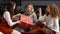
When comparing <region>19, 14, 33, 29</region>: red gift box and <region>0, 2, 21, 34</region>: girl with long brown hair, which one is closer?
<region>0, 2, 21, 34</region>: girl with long brown hair

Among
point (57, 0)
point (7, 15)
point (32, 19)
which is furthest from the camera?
point (57, 0)

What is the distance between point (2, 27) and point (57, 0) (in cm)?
501

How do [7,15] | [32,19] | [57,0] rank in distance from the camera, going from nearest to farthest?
[7,15] → [32,19] → [57,0]

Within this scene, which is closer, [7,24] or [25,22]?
[7,24]

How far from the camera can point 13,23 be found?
5.98 m

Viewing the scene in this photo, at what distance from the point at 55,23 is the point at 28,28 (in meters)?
0.68

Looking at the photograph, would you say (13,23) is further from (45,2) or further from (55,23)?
(45,2)

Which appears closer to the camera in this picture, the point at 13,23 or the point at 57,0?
the point at 13,23

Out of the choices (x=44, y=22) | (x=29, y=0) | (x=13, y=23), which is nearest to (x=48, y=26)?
(x=44, y=22)

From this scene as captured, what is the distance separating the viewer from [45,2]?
34.8 ft

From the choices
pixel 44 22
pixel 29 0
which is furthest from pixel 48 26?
pixel 29 0

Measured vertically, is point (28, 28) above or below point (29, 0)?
below

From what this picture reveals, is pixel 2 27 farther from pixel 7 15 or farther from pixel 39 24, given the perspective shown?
pixel 39 24

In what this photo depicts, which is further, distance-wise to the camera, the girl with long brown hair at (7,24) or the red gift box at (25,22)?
the red gift box at (25,22)
